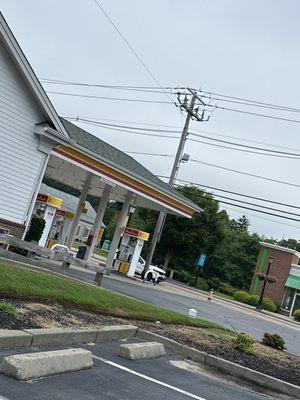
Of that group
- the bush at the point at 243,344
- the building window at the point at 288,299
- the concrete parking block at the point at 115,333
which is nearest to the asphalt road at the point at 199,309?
the bush at the point at 243,344

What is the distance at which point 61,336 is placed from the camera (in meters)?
7.47

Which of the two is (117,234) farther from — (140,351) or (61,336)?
(61,336)

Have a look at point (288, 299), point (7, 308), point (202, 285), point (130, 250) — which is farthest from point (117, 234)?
point (288, 299)

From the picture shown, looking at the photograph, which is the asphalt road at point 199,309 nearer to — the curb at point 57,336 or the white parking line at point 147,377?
the curb at point 57,336

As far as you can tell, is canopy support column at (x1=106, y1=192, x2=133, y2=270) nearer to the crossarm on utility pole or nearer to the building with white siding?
the crossarm on utility pole

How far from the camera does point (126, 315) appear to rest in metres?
11.9

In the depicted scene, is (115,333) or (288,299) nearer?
(115,333)

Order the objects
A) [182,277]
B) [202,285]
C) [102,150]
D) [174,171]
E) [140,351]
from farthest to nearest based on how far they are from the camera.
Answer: [182,277] < [202,285] < [174,171] < [102,150] < [140,351]

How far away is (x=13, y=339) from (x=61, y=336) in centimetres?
108

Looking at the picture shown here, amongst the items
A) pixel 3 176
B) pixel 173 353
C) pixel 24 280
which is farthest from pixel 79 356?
pixel 3 176

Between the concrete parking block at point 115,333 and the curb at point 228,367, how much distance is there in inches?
12.5

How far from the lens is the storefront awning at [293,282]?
55.0 meters

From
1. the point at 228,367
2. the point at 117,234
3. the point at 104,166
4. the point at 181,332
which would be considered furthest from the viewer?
the point at 117,234

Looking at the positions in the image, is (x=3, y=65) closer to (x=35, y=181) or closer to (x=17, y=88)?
(x=17, y=88)
